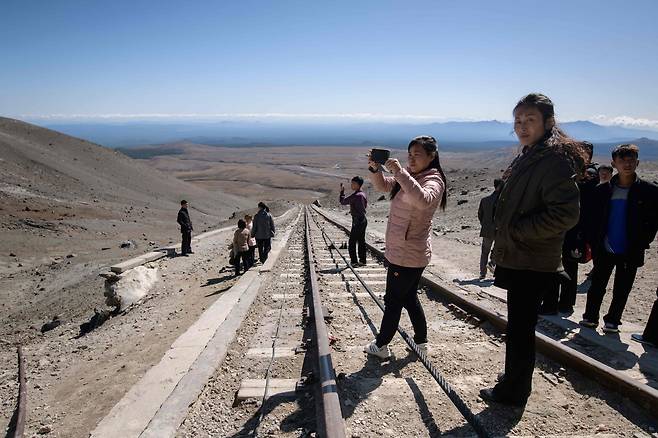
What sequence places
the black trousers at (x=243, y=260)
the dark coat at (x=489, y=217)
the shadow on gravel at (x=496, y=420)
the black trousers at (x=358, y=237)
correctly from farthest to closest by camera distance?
1. the black trousers at (x=243, y=260)
2. the black trousers at (x=358, y=237)
3. the dark coat at (x=489, y=217)
4. the shadow on gravel at (x=496, y=420)

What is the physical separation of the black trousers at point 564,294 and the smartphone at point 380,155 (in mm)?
3193

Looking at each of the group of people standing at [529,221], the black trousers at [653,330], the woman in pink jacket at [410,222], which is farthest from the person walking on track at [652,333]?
the woman in pink jacket at [410,222]

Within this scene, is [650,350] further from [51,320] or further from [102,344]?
[51,320]

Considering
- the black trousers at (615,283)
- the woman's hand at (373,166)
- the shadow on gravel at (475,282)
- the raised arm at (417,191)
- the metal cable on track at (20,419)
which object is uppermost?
the woman's hand at (373,166)

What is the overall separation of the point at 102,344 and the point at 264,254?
4.66 meters

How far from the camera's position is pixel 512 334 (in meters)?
3.13

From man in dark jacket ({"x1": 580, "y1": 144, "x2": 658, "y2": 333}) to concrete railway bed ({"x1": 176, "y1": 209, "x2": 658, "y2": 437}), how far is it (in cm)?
129

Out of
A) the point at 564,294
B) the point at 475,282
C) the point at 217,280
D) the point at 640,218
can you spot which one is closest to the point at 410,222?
the point at 640,218

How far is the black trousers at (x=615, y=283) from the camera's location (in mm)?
4680

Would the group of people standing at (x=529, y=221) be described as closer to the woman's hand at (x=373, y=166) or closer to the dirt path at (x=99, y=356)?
the woman's hand at (x=373, y=166)

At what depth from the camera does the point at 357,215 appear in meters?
9.02

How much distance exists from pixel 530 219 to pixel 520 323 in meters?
0.79

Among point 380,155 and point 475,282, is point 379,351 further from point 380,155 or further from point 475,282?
point 475,282

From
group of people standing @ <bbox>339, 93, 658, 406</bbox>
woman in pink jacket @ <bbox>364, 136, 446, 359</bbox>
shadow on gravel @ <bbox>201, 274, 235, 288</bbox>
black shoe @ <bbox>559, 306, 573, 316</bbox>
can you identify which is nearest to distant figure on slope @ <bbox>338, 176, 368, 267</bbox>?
shadow on gravel @ <bbox>201, 274, 235, 288</bbox>
